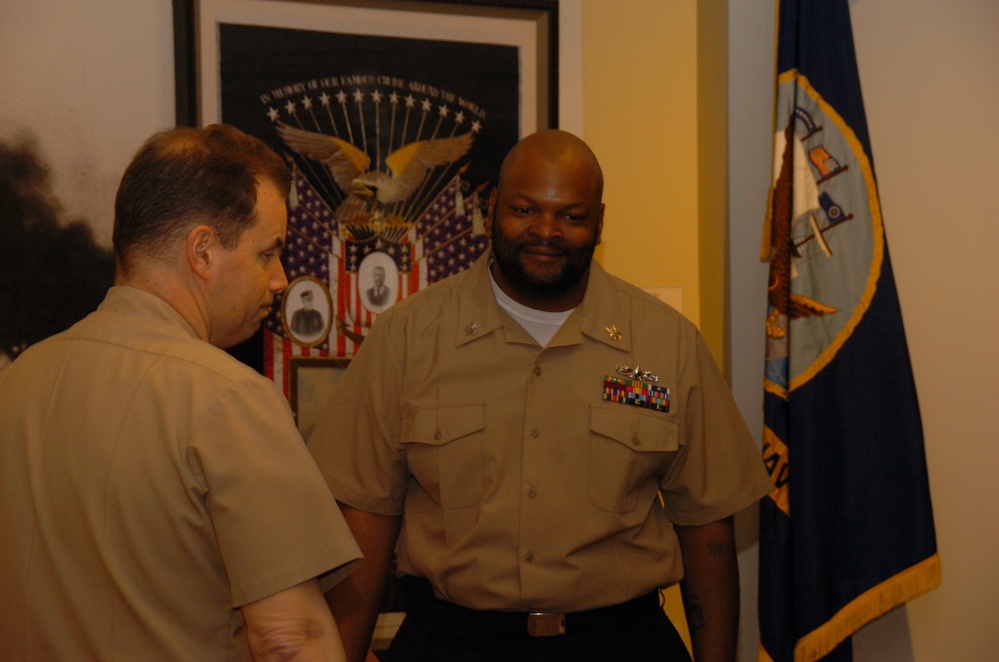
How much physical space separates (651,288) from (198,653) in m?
1.92

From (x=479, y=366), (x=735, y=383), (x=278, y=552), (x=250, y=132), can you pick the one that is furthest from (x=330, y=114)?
(x=278, y=552)

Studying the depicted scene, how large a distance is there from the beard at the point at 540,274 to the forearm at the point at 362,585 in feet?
1.96

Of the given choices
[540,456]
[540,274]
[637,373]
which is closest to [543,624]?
[540,456]

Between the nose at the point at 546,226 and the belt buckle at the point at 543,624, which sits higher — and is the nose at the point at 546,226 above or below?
above

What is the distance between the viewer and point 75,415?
3.83ft

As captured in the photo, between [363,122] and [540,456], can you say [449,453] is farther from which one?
[363,122]

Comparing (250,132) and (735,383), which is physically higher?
(250,132)

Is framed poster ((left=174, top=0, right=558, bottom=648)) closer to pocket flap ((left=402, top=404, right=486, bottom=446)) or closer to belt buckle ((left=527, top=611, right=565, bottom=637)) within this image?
pocket flap ((left=402, top=404, right=486, bottom=446))

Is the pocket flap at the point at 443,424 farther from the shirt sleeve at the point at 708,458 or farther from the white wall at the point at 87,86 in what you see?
the white wall at the point at 87,86

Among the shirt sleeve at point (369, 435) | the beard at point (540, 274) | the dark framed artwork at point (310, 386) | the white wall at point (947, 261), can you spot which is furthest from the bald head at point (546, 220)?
the white wall at point (947, 261)

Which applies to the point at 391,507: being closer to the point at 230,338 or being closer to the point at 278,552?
the point at 230,338

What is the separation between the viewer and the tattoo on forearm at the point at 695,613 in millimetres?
2049

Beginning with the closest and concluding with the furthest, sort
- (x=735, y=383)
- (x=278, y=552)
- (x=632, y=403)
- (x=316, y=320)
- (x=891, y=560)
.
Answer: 1. (x=278, y=552)
2. (x=632, y=403)
3. (x=891, y=560)
4. (x=316, y=320)
5. (x=735, y=383)

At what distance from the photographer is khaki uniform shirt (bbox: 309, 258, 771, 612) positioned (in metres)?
1.85
